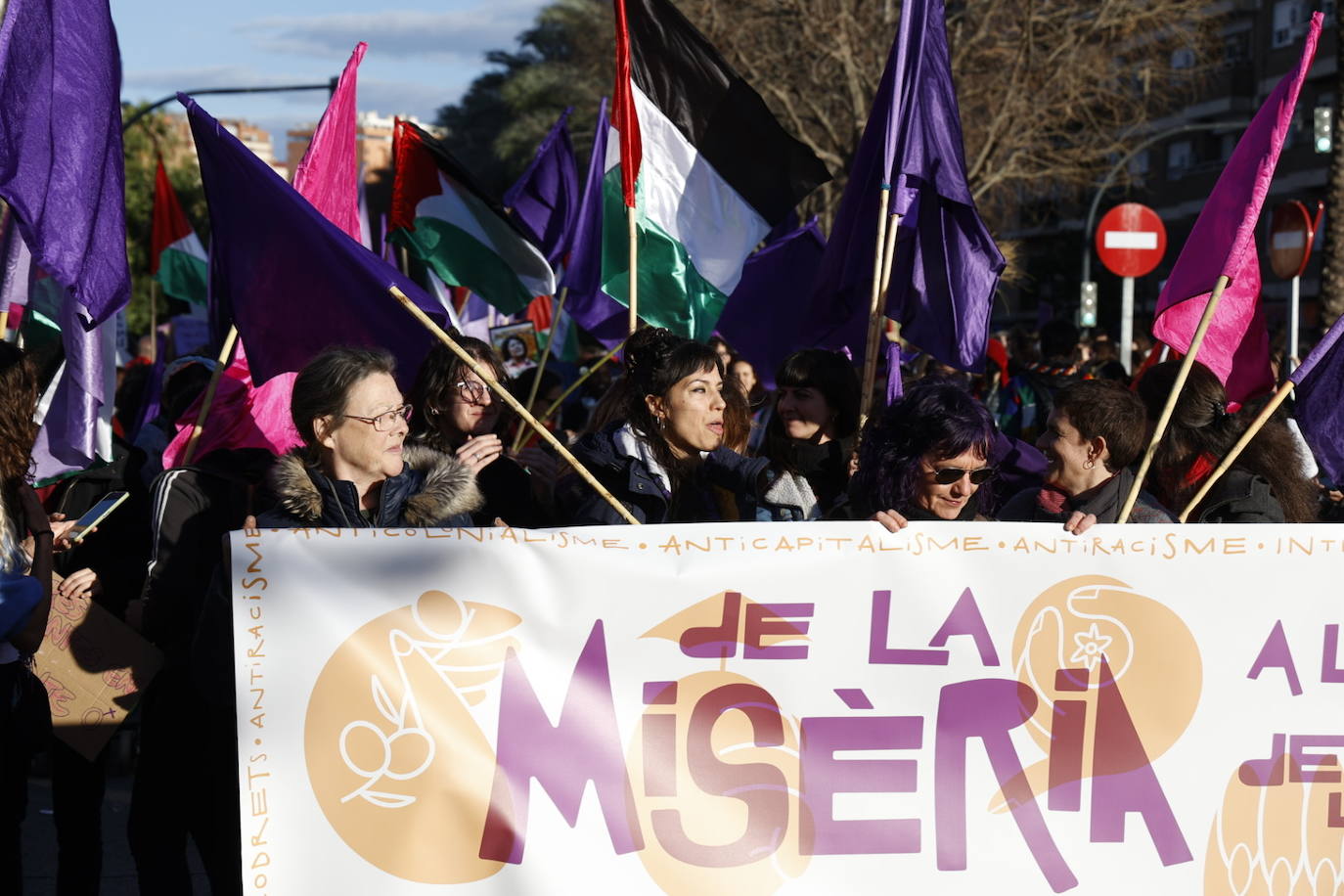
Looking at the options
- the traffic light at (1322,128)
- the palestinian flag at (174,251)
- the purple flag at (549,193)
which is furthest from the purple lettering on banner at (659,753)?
the traffic light at (1322,128)

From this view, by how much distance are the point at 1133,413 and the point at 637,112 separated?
8.21 feet

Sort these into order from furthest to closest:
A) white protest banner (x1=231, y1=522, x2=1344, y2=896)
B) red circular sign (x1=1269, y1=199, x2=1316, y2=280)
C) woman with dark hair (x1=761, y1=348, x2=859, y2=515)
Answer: red circular sign (x1=1269, y1=199, x2=1316, y2=280) < woman with dark hair (x1=761, y1=348, x2=859, y2=515) < white protest banner (x1=231, y1=522, x2=1344, y2=896)

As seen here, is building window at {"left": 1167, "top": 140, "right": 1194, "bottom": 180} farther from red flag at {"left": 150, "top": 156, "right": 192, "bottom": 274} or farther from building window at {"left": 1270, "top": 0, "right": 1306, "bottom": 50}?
red flag at {"left": 150, "top": 156, "right": 192, "bottom": 274}

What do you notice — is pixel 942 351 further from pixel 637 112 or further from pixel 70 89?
pixel 70 89

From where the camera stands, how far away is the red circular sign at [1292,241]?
12.1m

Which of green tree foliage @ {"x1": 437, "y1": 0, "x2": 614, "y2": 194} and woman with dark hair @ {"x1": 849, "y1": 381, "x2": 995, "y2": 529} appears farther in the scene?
green tree foliage @ {"x1": 437, "y1": 0, "x2": 614, "y2": 194}

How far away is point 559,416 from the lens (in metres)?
11.4

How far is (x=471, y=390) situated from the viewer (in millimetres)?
4566

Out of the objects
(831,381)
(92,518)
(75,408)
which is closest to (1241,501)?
(831,381)

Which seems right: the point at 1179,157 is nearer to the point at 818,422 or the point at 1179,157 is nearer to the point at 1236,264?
the point at 818,422

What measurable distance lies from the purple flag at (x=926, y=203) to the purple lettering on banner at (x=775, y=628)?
1.76m

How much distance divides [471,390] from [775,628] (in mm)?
1525

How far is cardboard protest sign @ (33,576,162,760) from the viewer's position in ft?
12.2

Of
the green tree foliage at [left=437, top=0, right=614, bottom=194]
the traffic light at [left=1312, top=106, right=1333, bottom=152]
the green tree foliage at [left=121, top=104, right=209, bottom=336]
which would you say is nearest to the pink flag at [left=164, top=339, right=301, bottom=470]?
the traffic light at [left=1312, top=106, right=1333, bottom=152]
